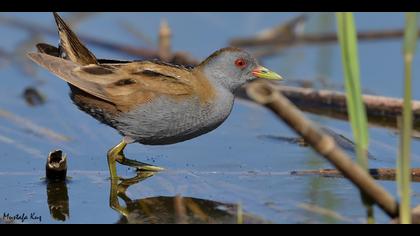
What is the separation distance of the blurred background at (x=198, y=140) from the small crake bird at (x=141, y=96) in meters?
0.31

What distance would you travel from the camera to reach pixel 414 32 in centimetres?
381

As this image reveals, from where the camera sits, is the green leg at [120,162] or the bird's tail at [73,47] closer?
the green leg at [120,162]

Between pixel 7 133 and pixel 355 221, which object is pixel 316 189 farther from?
pixel 7 133

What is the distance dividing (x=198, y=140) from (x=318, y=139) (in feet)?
11.2

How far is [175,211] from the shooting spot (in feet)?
16.7

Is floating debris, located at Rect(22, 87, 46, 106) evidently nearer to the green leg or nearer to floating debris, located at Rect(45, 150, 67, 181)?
the green leg

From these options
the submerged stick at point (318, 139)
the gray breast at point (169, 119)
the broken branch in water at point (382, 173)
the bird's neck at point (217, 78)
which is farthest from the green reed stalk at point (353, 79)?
the bird's neck at point (217, 78)

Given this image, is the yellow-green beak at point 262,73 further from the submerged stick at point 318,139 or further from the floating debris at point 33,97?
the floating debris at point 33,97

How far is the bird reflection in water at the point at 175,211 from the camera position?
4895 millimetres

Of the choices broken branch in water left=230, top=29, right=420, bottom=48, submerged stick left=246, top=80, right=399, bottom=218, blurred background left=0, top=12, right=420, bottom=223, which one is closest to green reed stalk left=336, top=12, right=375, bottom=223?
submerged stick left=246, top=80, right=399, bottom=218

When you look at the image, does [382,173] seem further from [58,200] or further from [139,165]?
[58,200]

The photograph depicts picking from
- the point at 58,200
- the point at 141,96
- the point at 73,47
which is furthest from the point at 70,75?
the point at 58,200

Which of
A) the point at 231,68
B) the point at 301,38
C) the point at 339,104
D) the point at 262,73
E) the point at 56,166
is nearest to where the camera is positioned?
the point at 56,166
